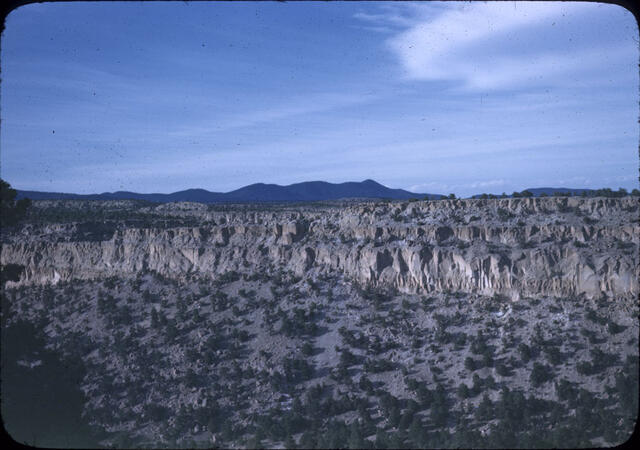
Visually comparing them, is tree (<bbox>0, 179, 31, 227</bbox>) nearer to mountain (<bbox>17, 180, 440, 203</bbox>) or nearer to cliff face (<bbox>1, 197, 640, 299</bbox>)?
cliff face (<bbox>1, 197, 640, 299</bbox>)

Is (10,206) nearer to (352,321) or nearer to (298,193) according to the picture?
(352,321)

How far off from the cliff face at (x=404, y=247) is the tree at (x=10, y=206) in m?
8.51

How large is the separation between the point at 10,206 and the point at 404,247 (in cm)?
1681

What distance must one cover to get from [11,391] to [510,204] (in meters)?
21.1

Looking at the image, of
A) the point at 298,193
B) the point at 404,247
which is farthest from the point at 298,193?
the point at 404,247

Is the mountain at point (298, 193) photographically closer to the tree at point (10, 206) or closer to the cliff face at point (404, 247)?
the cliff face at point (404, 247)

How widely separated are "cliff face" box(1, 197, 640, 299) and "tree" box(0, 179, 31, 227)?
27.9 feet

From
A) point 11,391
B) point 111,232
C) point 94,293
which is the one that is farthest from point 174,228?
point 11,391

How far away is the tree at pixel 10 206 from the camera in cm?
823

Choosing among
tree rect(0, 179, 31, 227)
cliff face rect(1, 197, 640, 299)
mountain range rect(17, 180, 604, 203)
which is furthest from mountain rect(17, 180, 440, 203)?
tree rect(0, 179, 31, 227)

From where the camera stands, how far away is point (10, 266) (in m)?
8.77

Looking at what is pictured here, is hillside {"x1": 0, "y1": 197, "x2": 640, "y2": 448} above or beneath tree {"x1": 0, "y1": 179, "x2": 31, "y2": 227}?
beneath

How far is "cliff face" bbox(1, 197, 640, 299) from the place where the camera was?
1867 centimetres

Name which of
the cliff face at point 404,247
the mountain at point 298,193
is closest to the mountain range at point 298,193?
the mountain at point 298,193
